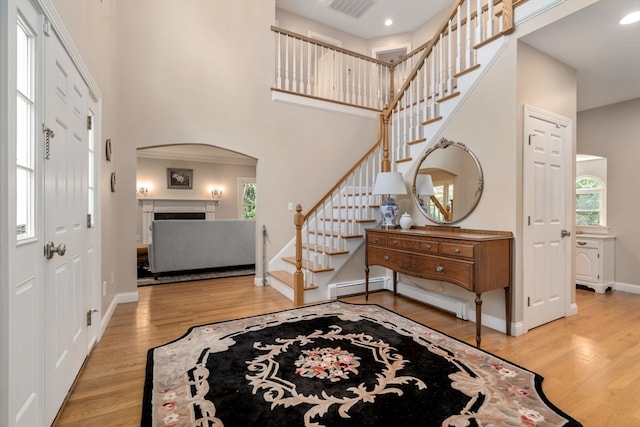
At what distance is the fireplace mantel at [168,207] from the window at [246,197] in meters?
0.83

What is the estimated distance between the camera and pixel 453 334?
2746mm

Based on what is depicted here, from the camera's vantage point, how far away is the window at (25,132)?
133cm

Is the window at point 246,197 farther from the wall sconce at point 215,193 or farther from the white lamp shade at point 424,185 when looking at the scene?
the white lamp shade at point 424,185

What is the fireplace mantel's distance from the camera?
825 centimetres

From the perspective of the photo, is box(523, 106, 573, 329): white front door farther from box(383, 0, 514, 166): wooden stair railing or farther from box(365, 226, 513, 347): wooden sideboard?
box(383, 0, 514, 166): wooden stair railing

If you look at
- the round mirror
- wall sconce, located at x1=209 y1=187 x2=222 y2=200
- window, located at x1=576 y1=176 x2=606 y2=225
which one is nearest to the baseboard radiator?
the round mirror

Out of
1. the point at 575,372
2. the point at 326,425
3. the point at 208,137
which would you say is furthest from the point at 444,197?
the point at 208,137

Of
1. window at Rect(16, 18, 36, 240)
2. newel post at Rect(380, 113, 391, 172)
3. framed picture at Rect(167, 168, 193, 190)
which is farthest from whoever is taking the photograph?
framed picture at Rect(167, 168, 193, 190)

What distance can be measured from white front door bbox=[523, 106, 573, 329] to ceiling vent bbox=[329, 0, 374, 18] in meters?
4.39

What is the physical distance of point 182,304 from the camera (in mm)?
3568

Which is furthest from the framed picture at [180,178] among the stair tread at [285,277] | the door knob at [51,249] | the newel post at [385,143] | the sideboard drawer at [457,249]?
the sideboard drawer at [457,249]

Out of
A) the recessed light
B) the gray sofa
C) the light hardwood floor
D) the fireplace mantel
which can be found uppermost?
the recessed light

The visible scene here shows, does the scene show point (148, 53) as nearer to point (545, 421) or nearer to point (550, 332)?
point (545, 421)

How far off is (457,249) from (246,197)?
7839 millimetres
